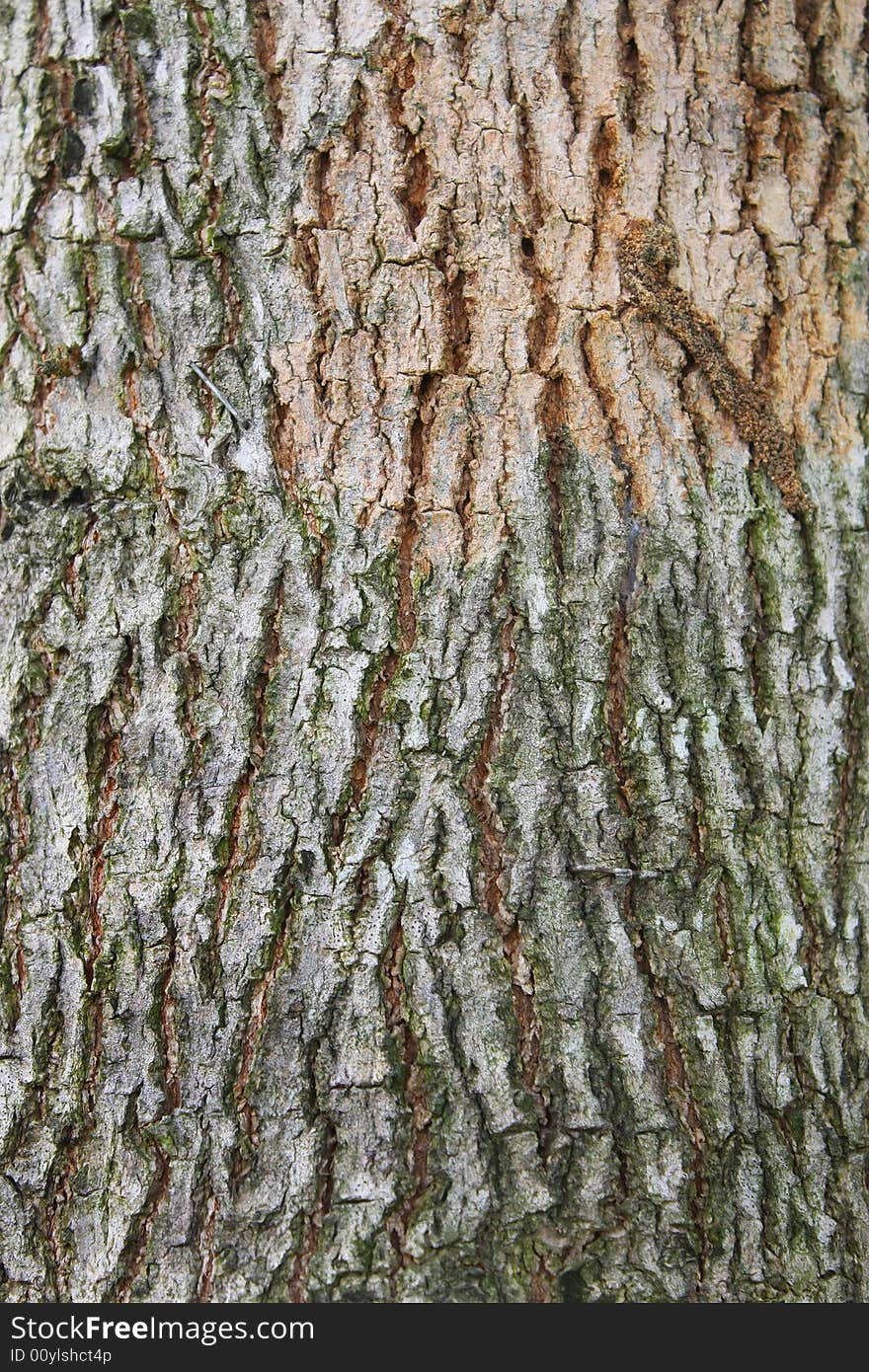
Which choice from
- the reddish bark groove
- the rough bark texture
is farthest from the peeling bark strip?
the reddish bark groove

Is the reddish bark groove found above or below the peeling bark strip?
below

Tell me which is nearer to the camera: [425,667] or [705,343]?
[425,667]

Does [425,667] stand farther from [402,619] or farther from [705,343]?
[705,343]

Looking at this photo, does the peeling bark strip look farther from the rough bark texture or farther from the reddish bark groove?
the reddish bark groove

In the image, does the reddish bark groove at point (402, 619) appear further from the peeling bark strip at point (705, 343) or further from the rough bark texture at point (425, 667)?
the peeling bark strip at point (705, 343)

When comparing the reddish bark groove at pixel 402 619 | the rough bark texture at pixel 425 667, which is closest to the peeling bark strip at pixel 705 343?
the rough bark texture at pixel 425 667

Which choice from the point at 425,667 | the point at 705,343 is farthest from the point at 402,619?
the point at 705,343

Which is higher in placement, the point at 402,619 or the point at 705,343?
the point at 705,343

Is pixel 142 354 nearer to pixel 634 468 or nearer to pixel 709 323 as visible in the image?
pixel 634 468

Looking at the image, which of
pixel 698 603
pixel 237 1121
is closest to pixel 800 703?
pixel 698 603
